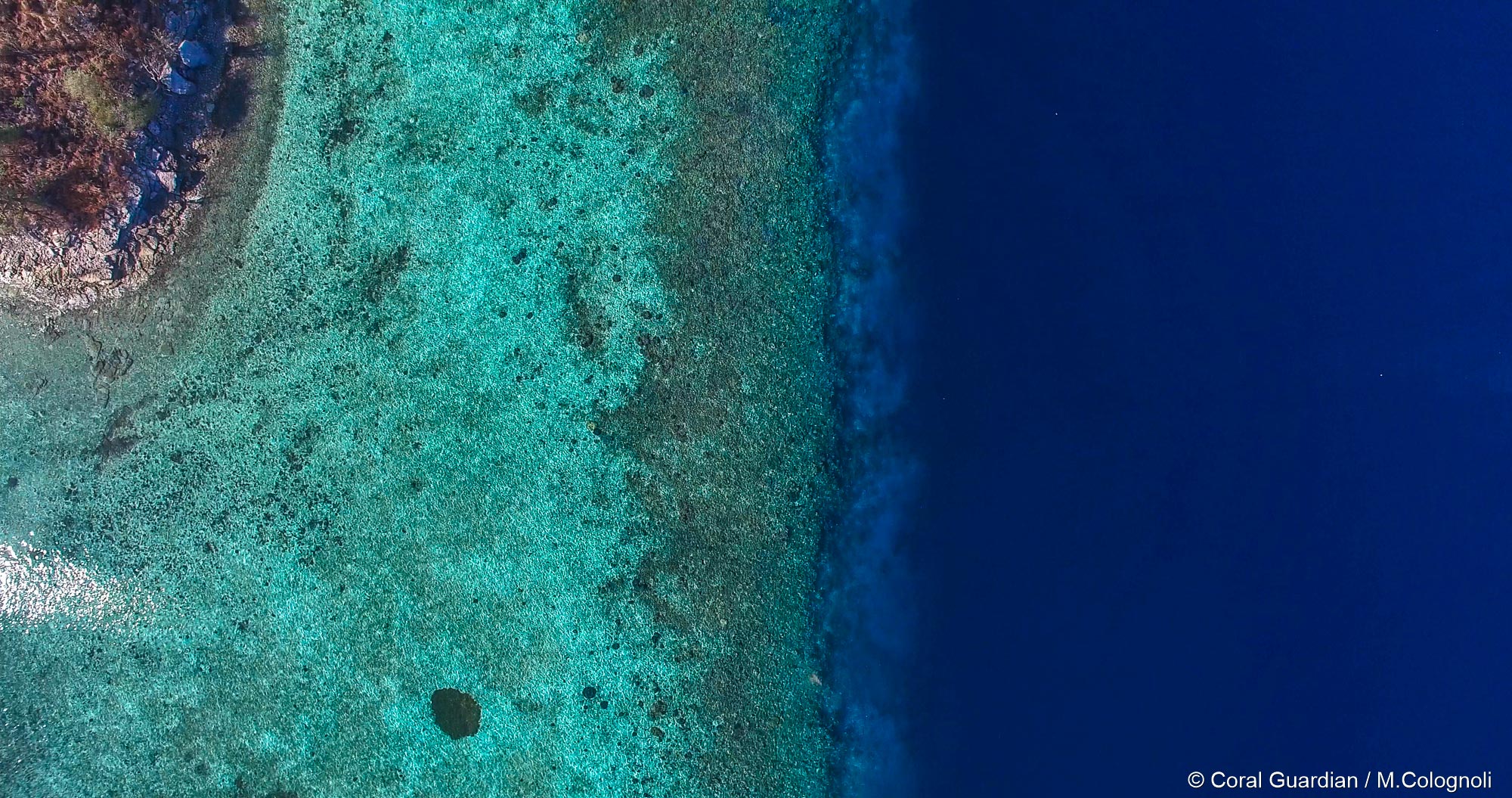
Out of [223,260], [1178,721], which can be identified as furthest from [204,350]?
[1178,721]

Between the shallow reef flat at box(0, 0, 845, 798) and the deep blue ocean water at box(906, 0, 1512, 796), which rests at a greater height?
the deep blue ocean water at box(906, 0, 1512, 796)

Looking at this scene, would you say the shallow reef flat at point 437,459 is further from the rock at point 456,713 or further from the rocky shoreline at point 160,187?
the rocky shoreline at point 160,187

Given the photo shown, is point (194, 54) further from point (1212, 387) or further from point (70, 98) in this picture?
point (1212, 387)

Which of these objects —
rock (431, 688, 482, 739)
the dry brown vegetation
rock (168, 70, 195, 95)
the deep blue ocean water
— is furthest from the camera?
the deep blue ocean water

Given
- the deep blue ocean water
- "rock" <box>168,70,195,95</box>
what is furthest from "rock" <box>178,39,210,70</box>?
the deep blue ocean water

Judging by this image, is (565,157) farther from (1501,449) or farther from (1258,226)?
(1501,449)

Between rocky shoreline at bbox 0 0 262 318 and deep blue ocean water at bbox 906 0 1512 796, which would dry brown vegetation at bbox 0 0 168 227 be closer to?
rocky shoreline at bbox 0 0 262 318
